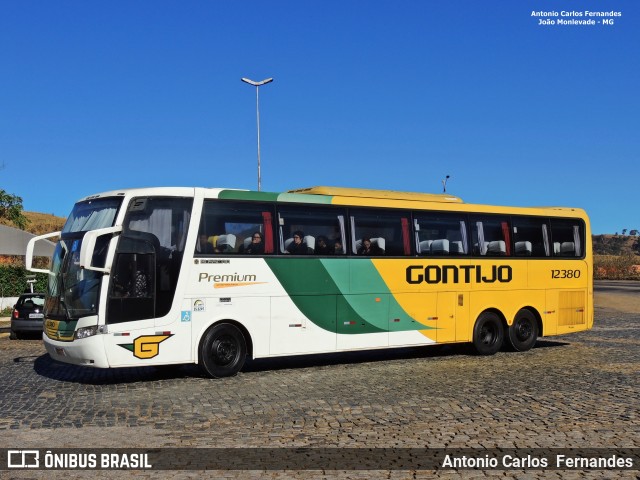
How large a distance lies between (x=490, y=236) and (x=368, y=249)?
3.71 meters

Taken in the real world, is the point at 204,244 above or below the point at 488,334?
above

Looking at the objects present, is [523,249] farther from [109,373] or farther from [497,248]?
[109,373]

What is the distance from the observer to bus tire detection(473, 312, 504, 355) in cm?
1855

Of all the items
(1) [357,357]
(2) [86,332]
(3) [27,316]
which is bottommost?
(1) [357,357]

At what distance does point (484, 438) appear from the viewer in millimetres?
8820

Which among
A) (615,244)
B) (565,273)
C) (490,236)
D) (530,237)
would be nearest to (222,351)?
(490,236)

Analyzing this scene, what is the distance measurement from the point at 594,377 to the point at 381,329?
4.52m

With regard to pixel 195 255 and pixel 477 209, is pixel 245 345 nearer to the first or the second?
pixel 195 255

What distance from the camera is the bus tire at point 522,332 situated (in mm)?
19156

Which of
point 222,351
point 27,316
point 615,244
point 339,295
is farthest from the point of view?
point 615,244

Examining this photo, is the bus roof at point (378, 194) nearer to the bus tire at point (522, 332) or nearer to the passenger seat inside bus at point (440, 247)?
the passenger seat inside bus at point (440, 247)

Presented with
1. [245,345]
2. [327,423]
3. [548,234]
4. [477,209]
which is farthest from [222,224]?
[548,234]

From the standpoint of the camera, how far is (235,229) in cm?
1477

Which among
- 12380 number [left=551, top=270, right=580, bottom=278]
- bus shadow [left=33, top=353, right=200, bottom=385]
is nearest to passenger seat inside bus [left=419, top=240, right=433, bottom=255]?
12380 number [left=551, top=270, right=580, bottom=278]
